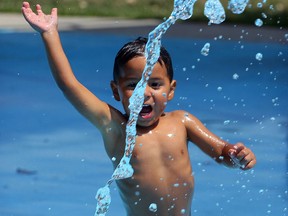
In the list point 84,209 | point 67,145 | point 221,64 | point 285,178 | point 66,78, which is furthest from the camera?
point 221,64

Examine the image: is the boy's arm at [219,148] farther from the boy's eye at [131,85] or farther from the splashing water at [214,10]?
the splashing water at [214,10]

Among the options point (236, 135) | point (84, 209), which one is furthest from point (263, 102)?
point (84, 209)

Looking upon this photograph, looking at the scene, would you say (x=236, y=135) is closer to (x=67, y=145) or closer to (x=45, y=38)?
(x=67, y=145)

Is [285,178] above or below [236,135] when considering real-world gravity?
below

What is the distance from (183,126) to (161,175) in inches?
8.6

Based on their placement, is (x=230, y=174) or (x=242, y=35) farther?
(x=242, y=35)

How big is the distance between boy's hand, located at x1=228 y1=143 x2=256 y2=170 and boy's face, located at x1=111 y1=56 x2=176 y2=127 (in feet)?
0.99

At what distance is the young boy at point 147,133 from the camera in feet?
10.1

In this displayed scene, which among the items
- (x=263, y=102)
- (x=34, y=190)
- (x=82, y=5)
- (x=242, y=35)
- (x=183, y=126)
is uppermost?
(x=82, y=5)

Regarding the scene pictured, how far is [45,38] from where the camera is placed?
3080 mm

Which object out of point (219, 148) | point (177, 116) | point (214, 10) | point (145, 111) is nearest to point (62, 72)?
point (145, 111)

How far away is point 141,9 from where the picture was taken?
1057 cm

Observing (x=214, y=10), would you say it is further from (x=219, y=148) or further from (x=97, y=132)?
(x=97, y=132)

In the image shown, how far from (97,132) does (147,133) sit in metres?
→ 2.84
